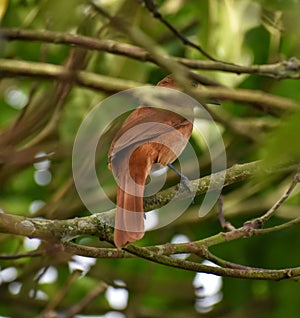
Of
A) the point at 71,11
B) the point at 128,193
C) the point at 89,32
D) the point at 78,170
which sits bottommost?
the point at 78,170

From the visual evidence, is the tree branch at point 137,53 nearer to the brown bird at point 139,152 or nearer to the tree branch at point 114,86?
the tree branch at point 114,86

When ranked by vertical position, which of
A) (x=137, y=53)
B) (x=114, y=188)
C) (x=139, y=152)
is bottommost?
(x=114, y=188)

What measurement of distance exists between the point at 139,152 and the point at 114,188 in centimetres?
112

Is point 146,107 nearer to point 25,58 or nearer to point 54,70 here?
point 54,70

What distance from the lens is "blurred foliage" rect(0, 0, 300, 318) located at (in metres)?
4.11

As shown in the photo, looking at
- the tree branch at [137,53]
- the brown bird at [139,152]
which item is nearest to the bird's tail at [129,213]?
the brown bird at [139,152]

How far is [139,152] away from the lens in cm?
332

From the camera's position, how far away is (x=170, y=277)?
4684 millimetres

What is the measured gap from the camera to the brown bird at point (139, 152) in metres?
2.78

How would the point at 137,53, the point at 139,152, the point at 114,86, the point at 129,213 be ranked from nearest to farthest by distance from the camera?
the point at 129,213, the point at 139,152, the point at 137,53, the point at 114,86

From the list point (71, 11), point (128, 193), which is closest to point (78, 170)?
point (128, 193)

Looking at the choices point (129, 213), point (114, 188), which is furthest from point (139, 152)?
point (114, 188)

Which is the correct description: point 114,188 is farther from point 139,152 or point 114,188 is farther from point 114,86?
point 139,152

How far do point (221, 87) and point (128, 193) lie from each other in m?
1.18
